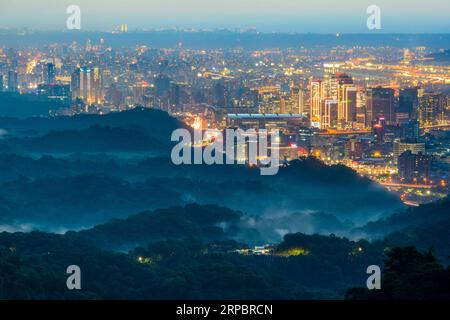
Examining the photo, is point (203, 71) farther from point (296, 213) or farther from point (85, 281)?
point (85, 281)

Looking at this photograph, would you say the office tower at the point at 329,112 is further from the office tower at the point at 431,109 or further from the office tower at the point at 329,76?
the office tower at the point at 431,109

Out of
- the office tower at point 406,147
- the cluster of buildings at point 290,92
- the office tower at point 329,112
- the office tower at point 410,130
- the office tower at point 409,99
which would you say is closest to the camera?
the office tower at point 406,147

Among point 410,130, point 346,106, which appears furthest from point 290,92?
point 410,130
